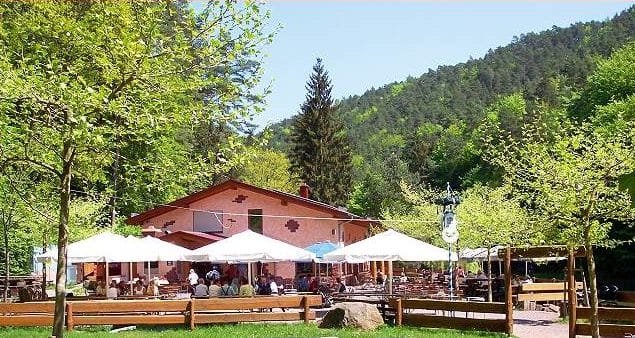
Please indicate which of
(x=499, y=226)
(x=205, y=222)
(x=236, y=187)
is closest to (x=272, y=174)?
(x=205, y=222)

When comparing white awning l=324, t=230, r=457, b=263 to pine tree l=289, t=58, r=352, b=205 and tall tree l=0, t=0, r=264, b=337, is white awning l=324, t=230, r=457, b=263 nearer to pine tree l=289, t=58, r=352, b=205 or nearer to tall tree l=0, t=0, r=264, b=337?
tall tree l=0, t=0, r=264, b=337

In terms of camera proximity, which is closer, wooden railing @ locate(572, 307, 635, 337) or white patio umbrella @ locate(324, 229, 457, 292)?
wooden railing @ locate(572, 307, 635, 337)

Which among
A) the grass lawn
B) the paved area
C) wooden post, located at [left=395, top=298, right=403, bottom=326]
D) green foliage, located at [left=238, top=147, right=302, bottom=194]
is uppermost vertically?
green foliage, located at [left=238, top=147, right=302, bottom=194]

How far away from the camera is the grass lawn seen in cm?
1571

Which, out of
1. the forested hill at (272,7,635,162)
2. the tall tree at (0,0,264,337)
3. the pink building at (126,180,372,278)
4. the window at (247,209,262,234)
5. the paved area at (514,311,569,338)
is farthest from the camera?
the forested hill at (272,7,635,162)

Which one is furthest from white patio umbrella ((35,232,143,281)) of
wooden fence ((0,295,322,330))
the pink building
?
the pink building

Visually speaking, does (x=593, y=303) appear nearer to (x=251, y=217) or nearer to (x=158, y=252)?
(x=158, y=252)

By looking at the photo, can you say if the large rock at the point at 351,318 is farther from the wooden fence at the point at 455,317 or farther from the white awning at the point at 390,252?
the white awning at the point at 390,252

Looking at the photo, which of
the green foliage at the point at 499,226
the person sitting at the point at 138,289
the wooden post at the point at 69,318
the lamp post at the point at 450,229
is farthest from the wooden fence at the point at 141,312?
the person sitting at the point at 138,289

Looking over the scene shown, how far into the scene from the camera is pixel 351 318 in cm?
1698

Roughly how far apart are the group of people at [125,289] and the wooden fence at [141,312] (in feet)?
9.44

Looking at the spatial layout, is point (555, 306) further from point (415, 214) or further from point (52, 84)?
point (415, 214)

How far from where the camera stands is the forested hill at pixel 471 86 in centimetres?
10356

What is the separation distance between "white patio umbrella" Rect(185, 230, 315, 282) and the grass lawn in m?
3.40
